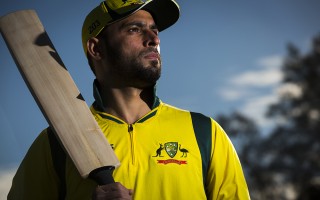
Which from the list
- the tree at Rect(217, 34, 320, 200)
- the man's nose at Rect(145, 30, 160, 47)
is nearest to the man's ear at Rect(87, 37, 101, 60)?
the man's nose at Rect(145, 30, 160, 47)

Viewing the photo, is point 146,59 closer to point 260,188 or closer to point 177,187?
point 177,187

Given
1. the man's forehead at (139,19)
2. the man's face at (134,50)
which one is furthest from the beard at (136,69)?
the man's forehead at (139,19)

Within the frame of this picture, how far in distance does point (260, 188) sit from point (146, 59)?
70.0 feet

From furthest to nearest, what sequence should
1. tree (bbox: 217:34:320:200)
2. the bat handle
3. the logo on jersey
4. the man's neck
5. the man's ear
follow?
tree (bbox: 217:34:320:200) → the man's ear → the man's neck → the logo on jersey → the bat handle

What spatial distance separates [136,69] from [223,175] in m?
0.74

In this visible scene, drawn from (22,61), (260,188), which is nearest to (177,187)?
(22,61)

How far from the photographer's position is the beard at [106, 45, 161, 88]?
2955mm

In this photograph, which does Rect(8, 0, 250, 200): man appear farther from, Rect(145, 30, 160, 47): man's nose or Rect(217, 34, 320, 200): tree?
Rect(217, 34, 320, 200): tree

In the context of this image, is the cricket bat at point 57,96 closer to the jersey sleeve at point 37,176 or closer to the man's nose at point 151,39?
the jersey sleeve at point 37,176

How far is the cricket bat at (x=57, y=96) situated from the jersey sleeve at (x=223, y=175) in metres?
0.49

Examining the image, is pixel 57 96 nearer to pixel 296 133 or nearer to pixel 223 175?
pixel 223 175

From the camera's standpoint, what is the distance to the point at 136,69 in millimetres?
2969

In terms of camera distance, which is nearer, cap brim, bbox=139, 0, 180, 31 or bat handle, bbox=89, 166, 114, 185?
bat handle, bbox=89, 166, 114, 185

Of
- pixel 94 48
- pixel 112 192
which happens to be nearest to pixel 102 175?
pixel 112 192
